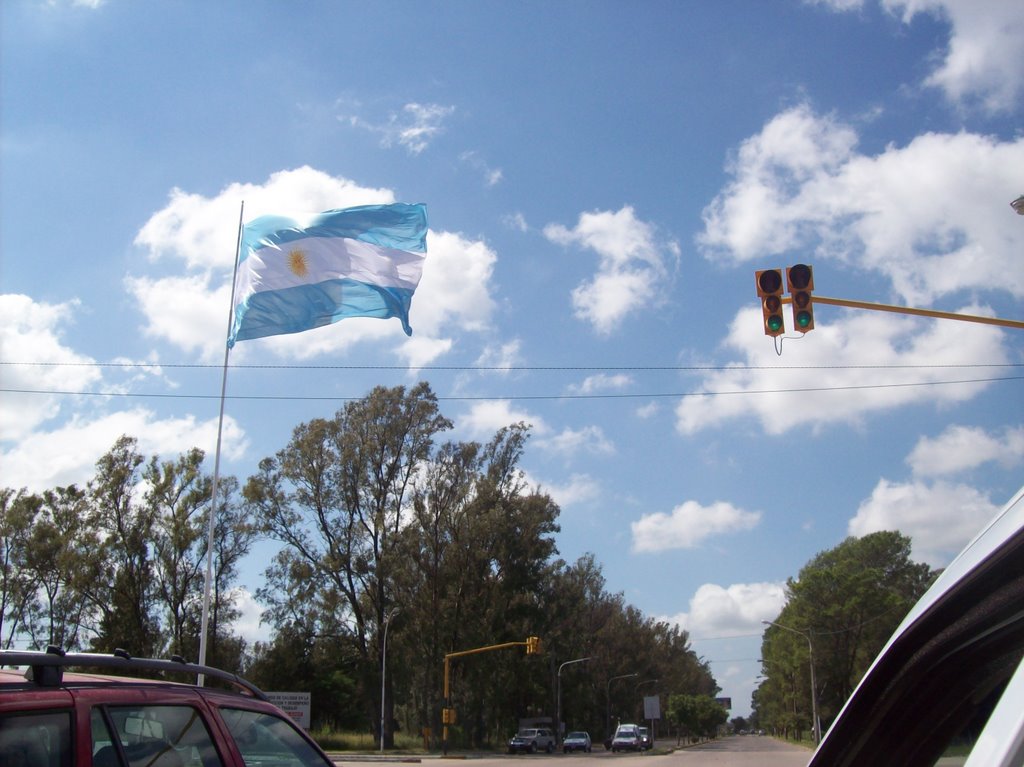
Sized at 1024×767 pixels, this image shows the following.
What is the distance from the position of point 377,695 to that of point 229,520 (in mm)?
14702

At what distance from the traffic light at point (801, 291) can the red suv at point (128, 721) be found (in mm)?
10428

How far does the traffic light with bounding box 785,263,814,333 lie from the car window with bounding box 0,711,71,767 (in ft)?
38.7

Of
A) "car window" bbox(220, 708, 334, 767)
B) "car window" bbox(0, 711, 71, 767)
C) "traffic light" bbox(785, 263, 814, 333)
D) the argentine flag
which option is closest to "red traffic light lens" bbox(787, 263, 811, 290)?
"traffic light" bbox(785, 263, 814, 333)

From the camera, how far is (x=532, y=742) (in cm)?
6378

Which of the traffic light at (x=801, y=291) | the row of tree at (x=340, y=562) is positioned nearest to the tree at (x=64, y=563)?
the row of tree at (x=340, y=562)

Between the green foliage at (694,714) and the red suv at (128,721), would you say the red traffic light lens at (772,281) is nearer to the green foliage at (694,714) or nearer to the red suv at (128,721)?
the red suv at (128,721)

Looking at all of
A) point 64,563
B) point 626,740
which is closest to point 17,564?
point 64,563

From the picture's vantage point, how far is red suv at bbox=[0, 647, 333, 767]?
3098 mm

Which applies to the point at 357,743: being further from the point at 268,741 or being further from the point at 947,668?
the point at 947,668

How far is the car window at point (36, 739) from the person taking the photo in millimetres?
2969

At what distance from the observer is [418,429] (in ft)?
198

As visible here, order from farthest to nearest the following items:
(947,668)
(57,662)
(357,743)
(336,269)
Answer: (357,743), (336,269), (57,662), (947,668)

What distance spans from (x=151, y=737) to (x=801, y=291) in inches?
456

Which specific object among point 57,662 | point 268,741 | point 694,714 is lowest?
point 694,714
